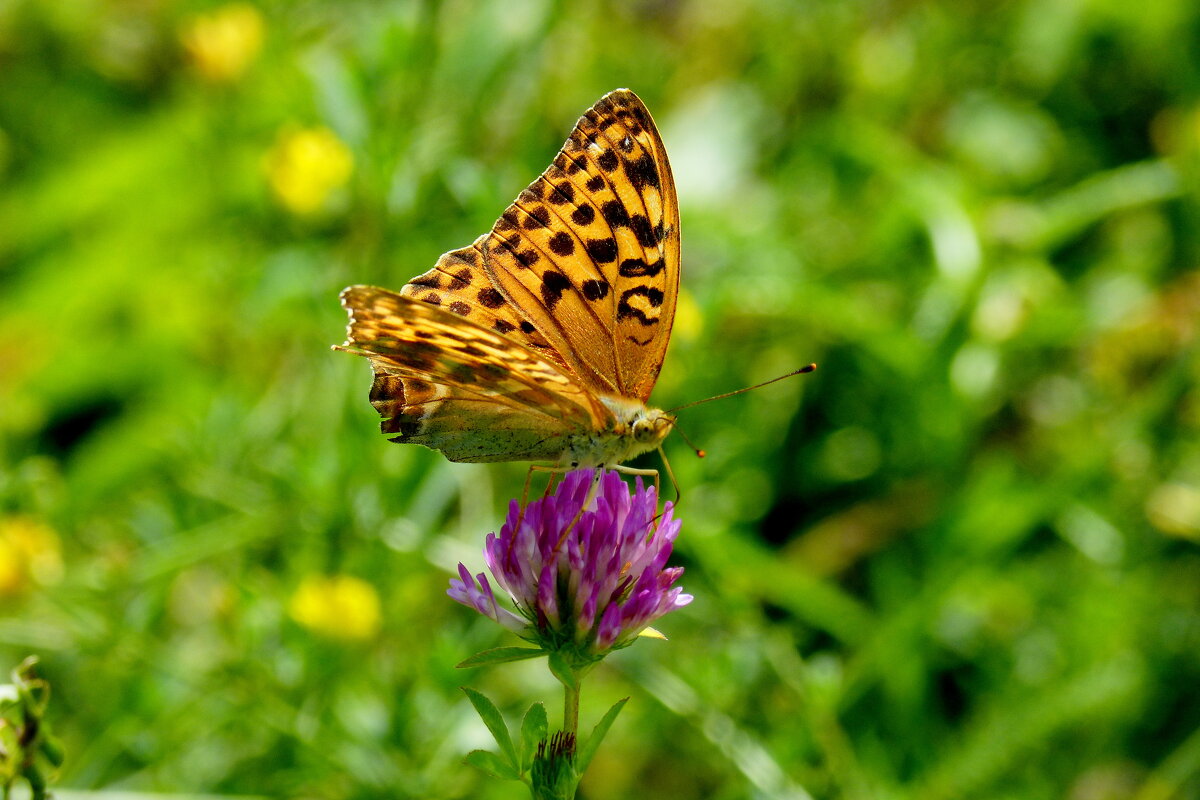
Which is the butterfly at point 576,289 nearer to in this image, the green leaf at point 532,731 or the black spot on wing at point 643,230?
the black spot on wing at point 643,230

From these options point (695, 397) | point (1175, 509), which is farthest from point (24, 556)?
point (1175, 509)

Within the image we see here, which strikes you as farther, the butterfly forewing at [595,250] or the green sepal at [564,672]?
the butterfly forewing at [595,250]

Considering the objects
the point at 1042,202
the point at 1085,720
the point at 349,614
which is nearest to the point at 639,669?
the point at 349,614

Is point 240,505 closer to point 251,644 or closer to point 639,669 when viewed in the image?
point 251,644

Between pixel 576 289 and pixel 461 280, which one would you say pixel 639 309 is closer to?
pixel 576 289

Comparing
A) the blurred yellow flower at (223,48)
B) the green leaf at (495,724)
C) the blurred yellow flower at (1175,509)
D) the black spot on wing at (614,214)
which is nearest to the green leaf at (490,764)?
the green leaf at (495,724)

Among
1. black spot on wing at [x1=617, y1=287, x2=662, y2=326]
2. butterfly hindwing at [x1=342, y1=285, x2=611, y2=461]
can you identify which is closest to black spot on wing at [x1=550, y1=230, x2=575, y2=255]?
black spot on wing at [x1=617, y1=287, x2=662, y2=326]

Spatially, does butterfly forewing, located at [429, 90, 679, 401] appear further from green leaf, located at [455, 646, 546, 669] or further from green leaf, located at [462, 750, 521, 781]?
green leaf, located at [462, 750, 521, 781]
